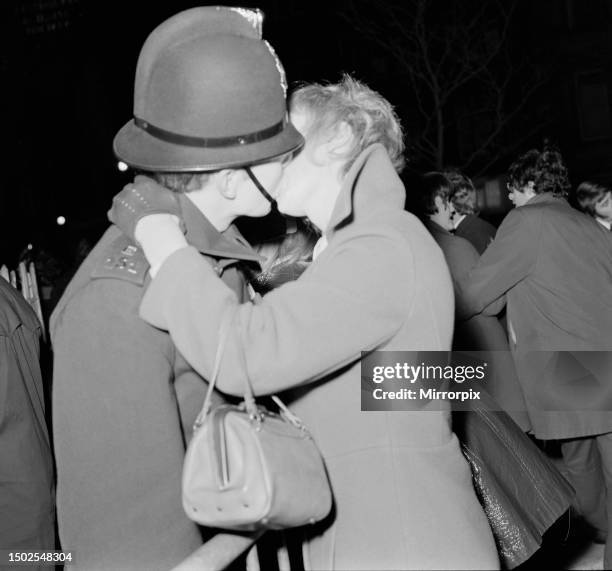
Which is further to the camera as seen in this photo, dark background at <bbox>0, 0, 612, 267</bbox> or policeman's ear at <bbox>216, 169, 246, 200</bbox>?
dark background at <bbox>0, 0, 612, 267</bbox>

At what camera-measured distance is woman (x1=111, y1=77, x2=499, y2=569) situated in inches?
66.1

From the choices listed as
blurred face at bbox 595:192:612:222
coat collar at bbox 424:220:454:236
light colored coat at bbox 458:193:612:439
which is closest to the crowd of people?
light colored coat at bbox 458:193:612:439

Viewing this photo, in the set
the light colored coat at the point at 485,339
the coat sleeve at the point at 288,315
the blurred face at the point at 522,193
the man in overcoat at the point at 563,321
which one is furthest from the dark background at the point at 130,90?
the coat sleeve at the point at 288,315

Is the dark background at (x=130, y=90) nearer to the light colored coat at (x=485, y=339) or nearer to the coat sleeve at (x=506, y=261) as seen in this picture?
the light colored coat at (x=485, y=339)

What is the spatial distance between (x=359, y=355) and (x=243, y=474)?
16.9 inches

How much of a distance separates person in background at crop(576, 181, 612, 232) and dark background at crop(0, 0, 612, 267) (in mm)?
14946

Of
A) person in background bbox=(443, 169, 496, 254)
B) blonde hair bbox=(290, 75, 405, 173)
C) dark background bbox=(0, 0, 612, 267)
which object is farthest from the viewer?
dark background bbox=(0, 0, 612, 267)

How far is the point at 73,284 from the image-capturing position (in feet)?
6.28

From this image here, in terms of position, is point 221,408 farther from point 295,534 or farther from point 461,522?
point 295,534

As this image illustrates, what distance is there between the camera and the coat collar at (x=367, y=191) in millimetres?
1950

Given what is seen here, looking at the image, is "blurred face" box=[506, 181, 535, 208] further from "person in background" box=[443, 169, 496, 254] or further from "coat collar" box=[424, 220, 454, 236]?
"person in background" box=[443, 169, 496, 254]

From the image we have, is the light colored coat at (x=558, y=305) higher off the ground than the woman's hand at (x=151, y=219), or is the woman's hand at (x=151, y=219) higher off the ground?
the woman's hand at (x=151, y=219)

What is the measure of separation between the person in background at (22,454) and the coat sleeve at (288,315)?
160 cm

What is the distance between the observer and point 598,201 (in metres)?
6.01
